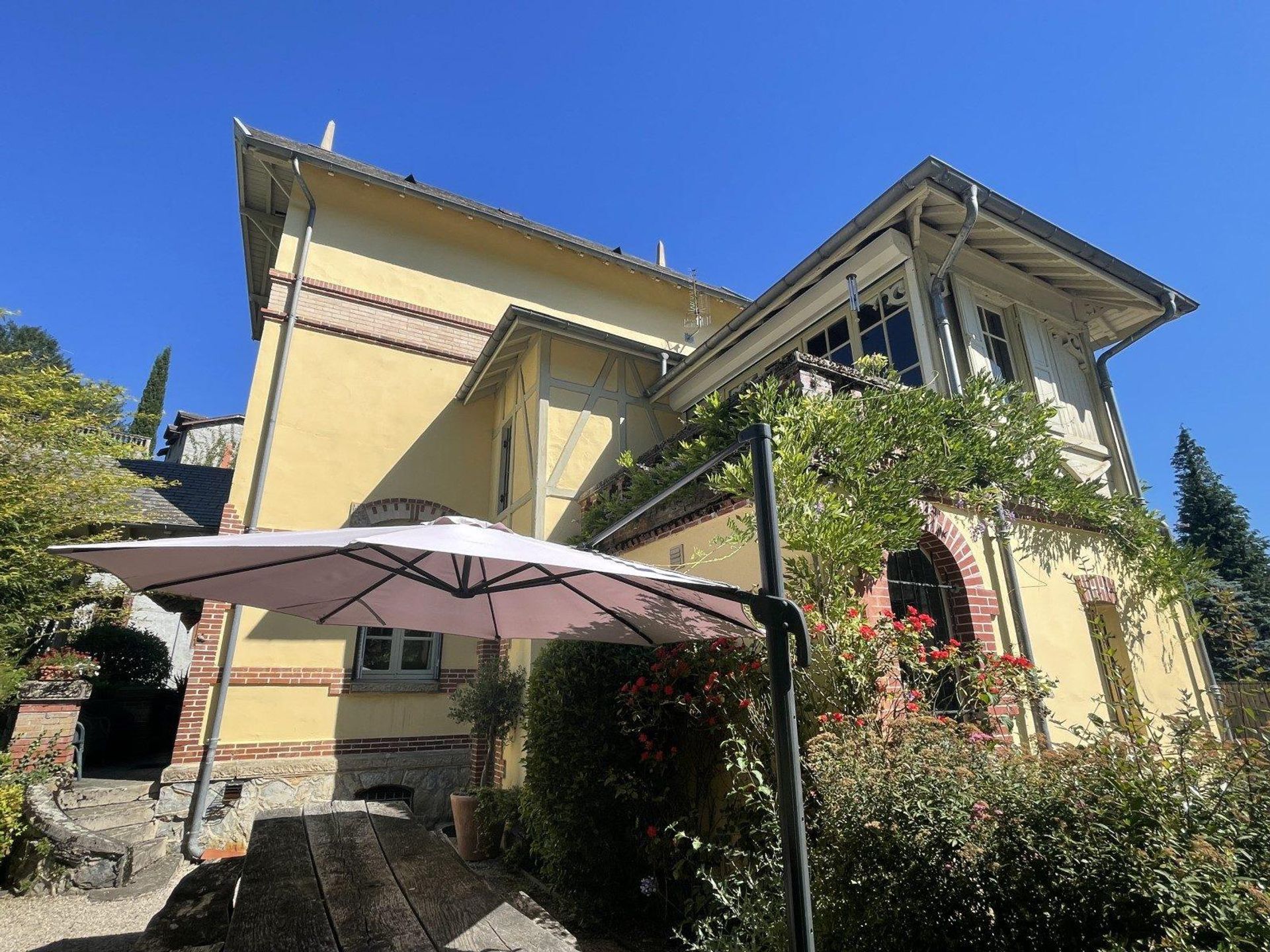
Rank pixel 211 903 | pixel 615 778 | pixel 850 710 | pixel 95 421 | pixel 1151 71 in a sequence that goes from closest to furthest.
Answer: pixel 211 903, pixel 850 710, pixel 615 778, pixel 1151 71, pixel 95 421

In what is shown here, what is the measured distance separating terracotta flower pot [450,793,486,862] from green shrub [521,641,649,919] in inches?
50.6

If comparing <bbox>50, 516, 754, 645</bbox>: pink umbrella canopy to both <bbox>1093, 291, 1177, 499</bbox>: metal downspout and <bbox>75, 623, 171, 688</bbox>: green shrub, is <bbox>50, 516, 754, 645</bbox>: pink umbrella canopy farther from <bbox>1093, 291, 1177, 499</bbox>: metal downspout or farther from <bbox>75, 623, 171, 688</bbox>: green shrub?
<bbox>75, 623, 171, 688</bbox>: green shrub

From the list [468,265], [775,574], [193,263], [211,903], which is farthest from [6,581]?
[193,263]

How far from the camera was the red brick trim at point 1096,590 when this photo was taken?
209 inches

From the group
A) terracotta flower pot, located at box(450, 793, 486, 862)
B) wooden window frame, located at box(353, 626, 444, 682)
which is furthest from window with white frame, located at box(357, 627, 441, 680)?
terracotta flower pot, located at box(450, 793, 486, 862)

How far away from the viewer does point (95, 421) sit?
285 inches

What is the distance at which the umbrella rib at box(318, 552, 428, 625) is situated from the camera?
2.92 meters

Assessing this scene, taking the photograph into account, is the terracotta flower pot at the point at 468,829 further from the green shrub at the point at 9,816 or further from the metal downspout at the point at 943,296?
the metal downspout at the point at 943,296

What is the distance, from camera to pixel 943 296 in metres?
5.76

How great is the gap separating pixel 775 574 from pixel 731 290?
11.1 m

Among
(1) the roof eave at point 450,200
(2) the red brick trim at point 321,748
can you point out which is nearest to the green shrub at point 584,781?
(2) the red brick trim at point 321,748

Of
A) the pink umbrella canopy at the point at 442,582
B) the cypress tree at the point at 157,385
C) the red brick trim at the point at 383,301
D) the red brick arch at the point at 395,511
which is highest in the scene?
the cypress tree at the point at 157,385

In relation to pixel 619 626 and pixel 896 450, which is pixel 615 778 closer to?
pixel 619 626

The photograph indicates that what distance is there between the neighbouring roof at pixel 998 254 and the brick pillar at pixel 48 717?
7.75 m
